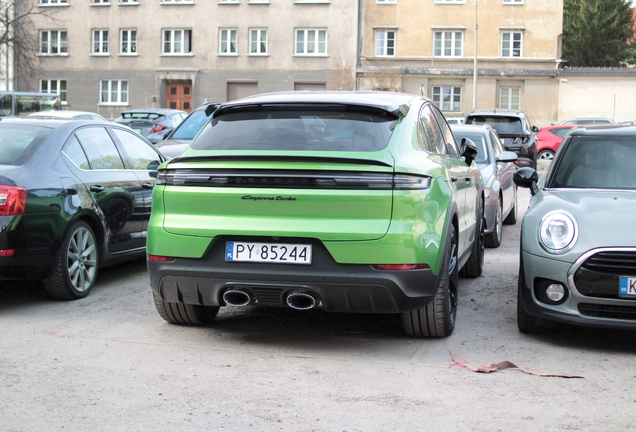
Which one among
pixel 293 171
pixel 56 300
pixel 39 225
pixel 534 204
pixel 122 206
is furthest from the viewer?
pixel 122 206

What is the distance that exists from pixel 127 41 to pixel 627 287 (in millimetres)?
51998

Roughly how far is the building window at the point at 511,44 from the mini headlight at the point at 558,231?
160ft

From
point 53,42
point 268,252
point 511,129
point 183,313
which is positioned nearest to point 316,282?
point 268,252

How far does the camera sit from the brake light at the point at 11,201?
6.47 m

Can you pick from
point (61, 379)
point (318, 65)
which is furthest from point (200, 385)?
point (318, 65)

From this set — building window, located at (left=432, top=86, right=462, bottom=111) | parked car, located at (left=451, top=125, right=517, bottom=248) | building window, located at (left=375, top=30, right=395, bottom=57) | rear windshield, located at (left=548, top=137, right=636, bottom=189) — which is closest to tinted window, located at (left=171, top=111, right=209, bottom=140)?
parked car, located at (left=451, top=125, right=517, bottom=248)

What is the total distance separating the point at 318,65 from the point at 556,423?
1932 inches

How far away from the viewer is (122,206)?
312 inches

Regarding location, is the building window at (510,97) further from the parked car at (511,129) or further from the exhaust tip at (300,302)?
the exhaust tip at (300,302)

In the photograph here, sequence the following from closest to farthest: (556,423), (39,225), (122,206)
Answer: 1. (556,423)
2. (39,225)
3. (122,206)

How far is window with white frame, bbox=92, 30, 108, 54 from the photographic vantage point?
2144 inches

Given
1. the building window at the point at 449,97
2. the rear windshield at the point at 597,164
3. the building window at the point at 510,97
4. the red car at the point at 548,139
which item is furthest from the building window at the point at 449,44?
the rear windshield at the point at 597,164

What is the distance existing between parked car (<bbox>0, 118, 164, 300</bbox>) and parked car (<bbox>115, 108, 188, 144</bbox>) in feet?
44.1

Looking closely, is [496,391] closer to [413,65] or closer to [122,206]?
[122,206]
